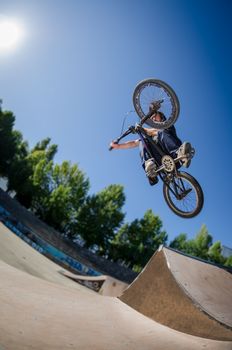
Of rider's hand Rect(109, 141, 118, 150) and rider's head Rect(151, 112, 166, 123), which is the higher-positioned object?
rider's head Rect(151, 112, 166, 123)

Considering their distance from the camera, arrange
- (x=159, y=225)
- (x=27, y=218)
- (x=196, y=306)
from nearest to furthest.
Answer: (x=196, y=306) → (x=27, y=218) → (x=159, y=225)

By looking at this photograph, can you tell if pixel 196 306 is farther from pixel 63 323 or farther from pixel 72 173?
pixel 72 173

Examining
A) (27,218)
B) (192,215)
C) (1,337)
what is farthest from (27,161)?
(1,337)

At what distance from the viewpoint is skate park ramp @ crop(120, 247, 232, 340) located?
367 centimetres

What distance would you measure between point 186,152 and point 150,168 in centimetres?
82

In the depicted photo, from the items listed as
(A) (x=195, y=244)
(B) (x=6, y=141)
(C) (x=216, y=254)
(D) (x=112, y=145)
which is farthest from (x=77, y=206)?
(D) (x=112, y=145)

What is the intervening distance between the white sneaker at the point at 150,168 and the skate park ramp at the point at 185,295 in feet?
4.97

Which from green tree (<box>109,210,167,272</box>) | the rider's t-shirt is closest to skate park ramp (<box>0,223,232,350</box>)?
the rider's t-shirt

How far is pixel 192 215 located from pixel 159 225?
1489 inches

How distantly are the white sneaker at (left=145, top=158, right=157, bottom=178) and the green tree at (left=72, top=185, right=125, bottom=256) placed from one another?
33.9 metres

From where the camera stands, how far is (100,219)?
39.0 meters

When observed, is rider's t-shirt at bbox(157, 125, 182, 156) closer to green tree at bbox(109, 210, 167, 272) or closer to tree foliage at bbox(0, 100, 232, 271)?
tree foliage at bbox(0, 100, 232, 271)

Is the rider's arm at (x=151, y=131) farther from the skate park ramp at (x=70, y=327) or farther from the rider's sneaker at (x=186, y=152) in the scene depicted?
the skate park ramp at (x=70, y=327)

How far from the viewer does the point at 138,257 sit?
130 feet
